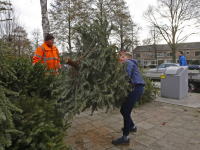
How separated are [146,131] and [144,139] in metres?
0.39

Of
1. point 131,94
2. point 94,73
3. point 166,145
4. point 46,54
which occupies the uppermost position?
point 46,54

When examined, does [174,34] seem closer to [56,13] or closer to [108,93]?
[56,13]

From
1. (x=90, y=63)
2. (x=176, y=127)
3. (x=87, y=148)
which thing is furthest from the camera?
(x=176, y=127)

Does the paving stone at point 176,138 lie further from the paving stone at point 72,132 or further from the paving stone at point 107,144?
the paving stone at point 72,132

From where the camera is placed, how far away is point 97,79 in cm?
240

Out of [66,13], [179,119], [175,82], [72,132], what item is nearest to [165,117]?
[179,119]

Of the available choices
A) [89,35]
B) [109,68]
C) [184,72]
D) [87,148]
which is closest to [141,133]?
[87,148]

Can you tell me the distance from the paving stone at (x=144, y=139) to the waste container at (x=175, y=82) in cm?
366

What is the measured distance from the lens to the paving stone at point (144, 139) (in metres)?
3.12

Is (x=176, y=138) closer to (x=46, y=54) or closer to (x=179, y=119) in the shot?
(x=179, y=119)

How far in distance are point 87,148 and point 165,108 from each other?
3.35m

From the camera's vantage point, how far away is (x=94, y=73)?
2404 mm

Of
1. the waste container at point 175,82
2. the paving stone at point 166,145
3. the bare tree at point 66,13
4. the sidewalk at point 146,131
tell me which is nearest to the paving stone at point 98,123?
the sidewalk at point 146,131

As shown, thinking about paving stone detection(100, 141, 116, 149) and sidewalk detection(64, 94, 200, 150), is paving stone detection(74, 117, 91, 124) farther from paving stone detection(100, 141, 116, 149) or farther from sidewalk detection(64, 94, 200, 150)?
paving stone detection(100, 141, 116, 149)
